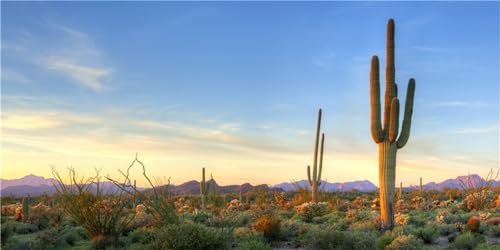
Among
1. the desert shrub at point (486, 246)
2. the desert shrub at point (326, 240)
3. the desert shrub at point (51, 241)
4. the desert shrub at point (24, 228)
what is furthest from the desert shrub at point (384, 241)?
the desert shrub at point (24, 228)

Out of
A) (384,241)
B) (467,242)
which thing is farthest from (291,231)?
(467,242)

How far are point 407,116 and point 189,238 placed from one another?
9.58 metres

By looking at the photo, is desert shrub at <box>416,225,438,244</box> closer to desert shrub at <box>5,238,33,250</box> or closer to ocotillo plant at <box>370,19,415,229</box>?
ocotillo plant at <box>370,19,415,229</box>

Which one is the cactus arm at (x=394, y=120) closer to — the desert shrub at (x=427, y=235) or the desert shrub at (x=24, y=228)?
the desert shrub at (x=427, y=235)

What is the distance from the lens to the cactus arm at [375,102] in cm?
1839

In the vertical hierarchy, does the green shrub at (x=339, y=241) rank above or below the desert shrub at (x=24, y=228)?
above

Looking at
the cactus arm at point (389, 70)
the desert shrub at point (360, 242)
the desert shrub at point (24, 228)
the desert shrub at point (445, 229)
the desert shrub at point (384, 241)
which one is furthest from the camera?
the desert shrub at point (24, 228)

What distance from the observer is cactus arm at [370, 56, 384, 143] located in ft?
60.3

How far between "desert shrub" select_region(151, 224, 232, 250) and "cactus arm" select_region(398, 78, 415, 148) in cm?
764

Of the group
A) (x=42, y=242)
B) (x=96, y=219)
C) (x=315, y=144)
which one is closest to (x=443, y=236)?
(x=96, y=219)

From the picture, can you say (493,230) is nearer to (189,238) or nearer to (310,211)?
(310,211)

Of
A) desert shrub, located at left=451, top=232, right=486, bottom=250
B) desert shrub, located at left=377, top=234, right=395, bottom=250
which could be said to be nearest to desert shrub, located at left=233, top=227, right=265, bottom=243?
desert shrub, located at left=377, top=234, right=395, bottom=250

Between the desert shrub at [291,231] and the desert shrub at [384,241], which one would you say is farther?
the desert shrub at [291,231]

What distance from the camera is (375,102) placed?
1864 centimetres
